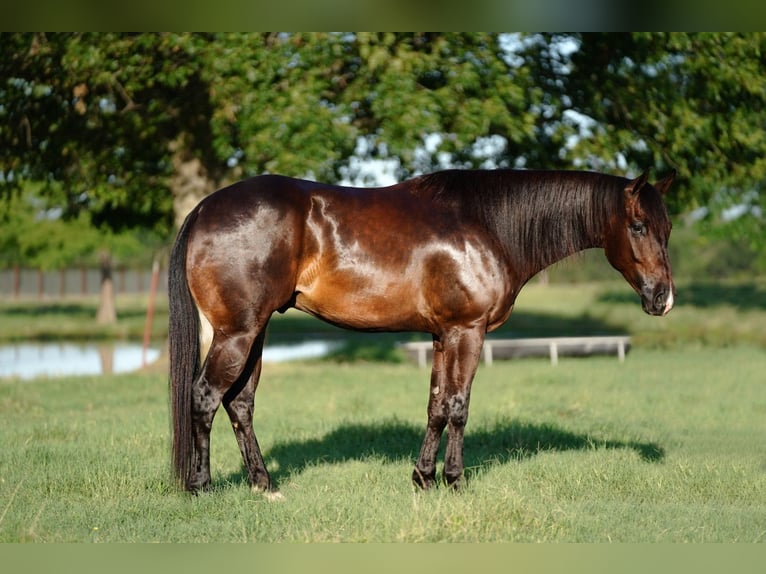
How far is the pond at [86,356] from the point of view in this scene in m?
17.7

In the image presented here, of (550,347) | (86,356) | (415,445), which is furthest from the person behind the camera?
(86,356)

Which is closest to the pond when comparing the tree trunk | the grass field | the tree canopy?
the grass field

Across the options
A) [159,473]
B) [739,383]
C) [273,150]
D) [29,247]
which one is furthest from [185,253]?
[29,247]

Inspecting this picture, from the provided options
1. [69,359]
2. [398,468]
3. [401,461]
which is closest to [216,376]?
[398,468]

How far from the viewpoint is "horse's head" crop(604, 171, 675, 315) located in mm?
6125

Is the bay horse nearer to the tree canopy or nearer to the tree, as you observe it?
the tree canopy

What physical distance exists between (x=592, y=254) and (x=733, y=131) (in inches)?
383

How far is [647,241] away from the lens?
6.16 meters

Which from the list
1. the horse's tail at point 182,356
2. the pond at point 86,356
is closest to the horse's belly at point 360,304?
the horse's tail at point 182,356

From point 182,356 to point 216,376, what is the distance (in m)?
0.28

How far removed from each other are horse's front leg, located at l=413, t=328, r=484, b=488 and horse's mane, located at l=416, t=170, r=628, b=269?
29.8 inches

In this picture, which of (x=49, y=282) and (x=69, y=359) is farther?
(x=49, y=282)

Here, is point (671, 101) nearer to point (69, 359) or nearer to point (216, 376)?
point (216, 376)

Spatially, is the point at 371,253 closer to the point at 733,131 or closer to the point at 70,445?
the point at 70,445
